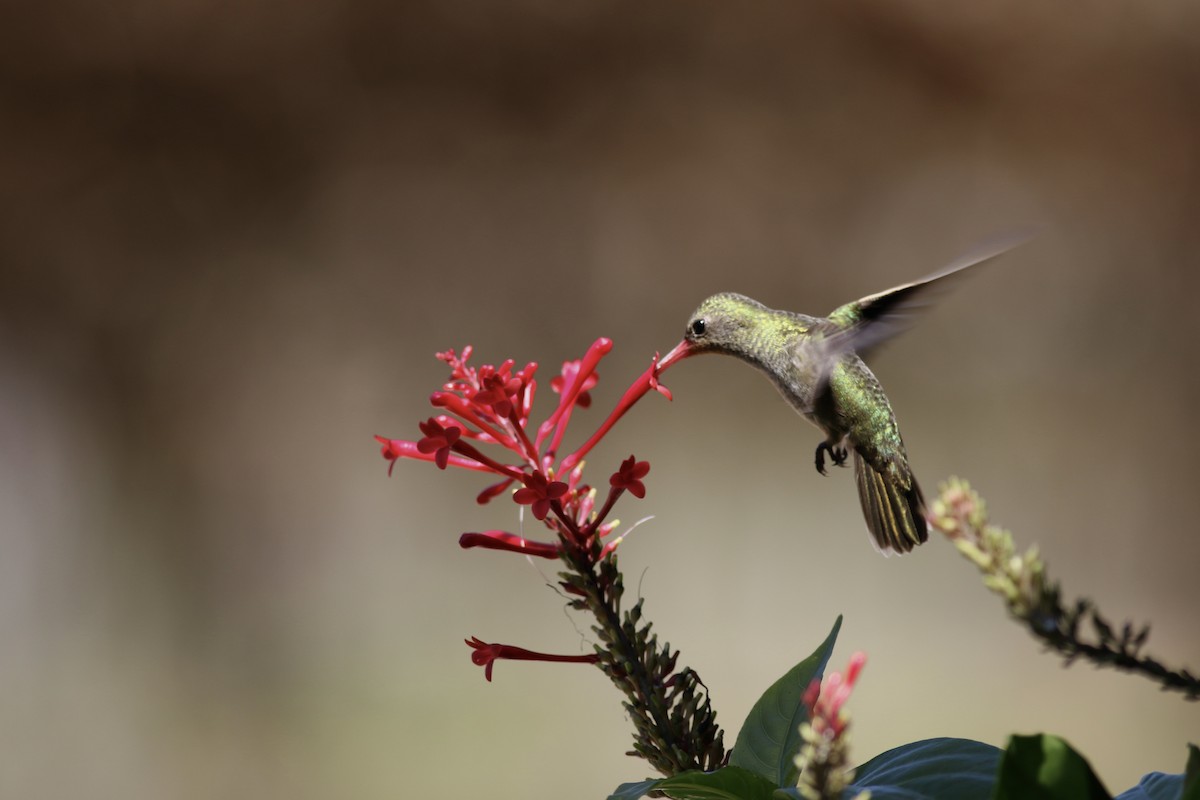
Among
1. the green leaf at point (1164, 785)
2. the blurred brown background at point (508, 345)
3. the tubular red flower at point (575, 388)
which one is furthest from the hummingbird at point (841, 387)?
the blurred brown background at point (508, 345)

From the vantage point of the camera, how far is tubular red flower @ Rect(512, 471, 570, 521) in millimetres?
575

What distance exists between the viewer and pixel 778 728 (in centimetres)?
51

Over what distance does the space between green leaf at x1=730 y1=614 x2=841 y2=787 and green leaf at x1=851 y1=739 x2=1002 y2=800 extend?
6 cm

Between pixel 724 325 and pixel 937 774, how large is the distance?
0.54 m

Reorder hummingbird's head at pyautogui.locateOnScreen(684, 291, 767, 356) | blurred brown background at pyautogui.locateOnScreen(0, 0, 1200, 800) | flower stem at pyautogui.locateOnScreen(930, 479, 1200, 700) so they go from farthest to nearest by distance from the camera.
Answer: blurred brown background at pyautogui.locateOnScreen(0, 0, 1200, 800)
hummingbird's head at pyautogui.locateOnScreen(684, 291, 767, 356)
flower stem at pyautogui.locateOnScreen(930, 479, 1200, 700)

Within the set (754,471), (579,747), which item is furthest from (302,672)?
(754,471)

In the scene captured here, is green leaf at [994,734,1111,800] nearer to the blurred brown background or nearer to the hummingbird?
the hummingbird

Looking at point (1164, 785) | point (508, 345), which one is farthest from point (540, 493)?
point (508, 345)

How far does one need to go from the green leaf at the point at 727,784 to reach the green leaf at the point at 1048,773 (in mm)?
107

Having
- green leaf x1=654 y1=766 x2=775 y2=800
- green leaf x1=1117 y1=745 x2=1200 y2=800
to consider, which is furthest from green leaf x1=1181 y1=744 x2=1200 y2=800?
green leaf x1=654 y1=766 x2=775 y2=800

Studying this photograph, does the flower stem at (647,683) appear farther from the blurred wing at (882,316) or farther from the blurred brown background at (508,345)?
the blurred brown background at (508,345)

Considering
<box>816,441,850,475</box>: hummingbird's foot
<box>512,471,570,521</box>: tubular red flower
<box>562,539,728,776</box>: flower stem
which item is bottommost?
<box>562,539,728,776</box>: flower stem

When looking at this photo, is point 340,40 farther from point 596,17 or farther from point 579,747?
point 579,747

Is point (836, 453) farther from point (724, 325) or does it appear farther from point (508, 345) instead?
point (508, 345)
